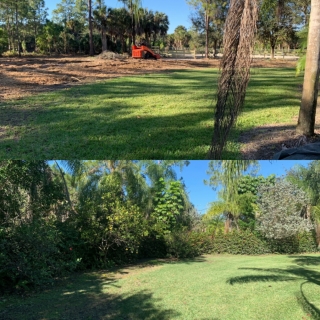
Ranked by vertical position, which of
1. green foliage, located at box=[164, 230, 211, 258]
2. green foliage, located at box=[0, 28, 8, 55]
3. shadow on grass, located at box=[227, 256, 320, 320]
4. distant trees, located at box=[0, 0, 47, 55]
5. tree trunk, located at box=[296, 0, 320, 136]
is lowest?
green foliage, located at box=[164, 230, 211, 258]

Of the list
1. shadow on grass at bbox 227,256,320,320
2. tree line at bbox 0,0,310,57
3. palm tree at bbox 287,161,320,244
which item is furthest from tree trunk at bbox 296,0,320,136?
tree line at bbox 0,0,310,57

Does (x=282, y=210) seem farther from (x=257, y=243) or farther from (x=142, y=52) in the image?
(x=142, y=52)

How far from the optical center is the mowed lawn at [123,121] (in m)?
3.57

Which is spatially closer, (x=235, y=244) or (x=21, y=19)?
(x=235, y=244)

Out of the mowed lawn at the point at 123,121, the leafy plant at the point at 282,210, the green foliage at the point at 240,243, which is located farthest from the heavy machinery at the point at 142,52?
the leafy plant at the point at 282,210

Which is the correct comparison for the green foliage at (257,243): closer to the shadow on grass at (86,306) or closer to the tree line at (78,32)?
the shadow on grass at (86,306)

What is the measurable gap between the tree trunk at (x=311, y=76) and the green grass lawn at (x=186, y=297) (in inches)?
78.6

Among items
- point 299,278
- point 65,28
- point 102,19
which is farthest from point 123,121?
point 65,28

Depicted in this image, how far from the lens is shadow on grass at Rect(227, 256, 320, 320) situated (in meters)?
3.62

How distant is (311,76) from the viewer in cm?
399

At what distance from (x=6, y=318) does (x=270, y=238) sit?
5.19m

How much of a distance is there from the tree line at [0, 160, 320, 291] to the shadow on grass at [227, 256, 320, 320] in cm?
91

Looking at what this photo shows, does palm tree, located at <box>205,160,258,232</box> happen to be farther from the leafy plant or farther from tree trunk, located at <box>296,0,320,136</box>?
tree trunk, located at <box>296,0,320,136</box>

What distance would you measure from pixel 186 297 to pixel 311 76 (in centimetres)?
296
